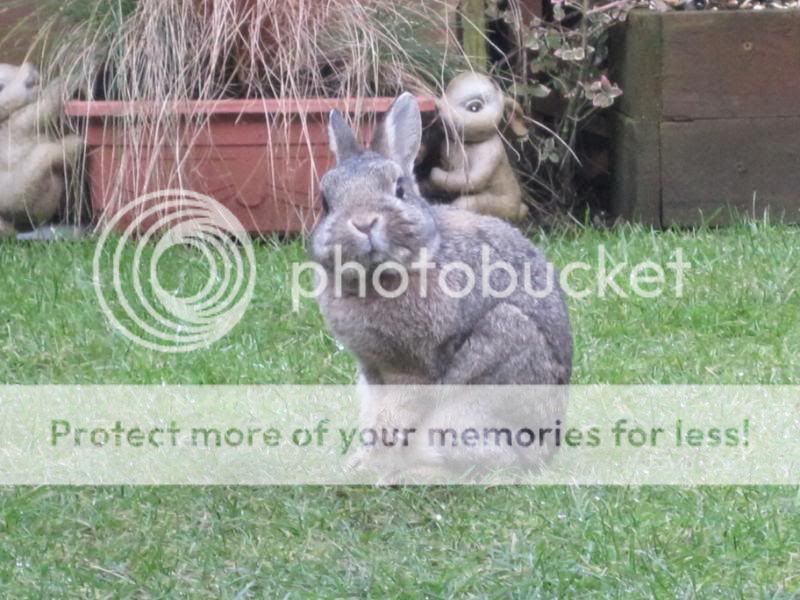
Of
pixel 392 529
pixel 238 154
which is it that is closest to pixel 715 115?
pixel 238 154

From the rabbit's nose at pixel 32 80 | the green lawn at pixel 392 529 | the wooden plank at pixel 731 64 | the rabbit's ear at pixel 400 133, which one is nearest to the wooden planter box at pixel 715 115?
the wooden plank at pixel 731 64

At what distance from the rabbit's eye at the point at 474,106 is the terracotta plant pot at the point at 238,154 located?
0.19 meters

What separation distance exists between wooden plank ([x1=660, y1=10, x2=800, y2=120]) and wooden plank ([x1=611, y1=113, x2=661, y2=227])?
12cm

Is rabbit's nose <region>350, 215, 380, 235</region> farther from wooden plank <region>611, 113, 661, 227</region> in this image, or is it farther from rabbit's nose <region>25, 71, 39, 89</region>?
rabbit's nose <region>25, 71, 39, 89</region>

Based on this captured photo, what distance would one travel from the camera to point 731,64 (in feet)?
19.3

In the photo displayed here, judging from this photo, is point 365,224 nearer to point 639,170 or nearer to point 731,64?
point 639,170

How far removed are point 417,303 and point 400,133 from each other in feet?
1.37

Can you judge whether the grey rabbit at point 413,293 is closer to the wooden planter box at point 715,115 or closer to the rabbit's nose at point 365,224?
the rabbit's nose at point 365,224

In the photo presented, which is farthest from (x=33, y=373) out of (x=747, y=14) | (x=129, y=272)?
(x=747, y=14)

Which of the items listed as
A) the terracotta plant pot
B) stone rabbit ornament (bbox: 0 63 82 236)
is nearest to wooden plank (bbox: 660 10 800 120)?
the terracotta plant pot

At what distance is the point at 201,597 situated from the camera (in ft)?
9.02

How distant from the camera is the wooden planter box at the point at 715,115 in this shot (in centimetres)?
587

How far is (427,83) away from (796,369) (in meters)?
2.49

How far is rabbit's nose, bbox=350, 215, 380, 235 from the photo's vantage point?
10.3ft
